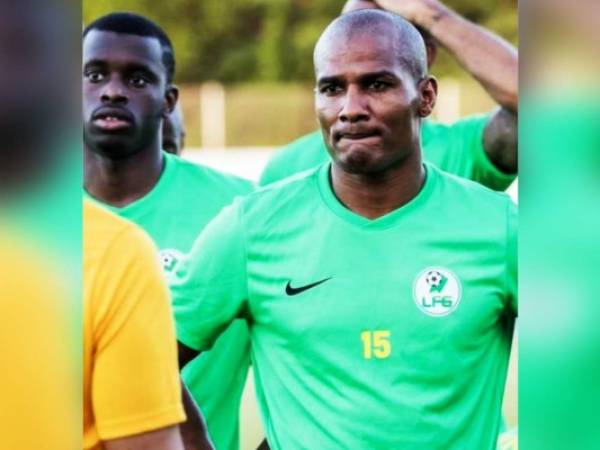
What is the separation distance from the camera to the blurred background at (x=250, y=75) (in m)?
9.47

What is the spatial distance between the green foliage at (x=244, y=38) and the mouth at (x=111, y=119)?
6.56m

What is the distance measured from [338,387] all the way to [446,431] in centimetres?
20

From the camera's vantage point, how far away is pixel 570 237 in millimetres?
1994

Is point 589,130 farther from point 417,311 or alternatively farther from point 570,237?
point 417,311

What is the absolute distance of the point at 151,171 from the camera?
9.53ft

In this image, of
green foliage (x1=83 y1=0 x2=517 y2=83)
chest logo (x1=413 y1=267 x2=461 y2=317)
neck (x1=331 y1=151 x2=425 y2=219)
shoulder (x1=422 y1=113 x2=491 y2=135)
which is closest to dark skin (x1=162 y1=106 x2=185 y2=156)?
shoulder (x1=422 y1=113 x2=491 y2=135)

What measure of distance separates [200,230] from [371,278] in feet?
1.97

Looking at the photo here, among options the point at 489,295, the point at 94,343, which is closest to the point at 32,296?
the point at 94,343

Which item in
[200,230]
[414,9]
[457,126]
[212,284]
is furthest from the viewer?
[457,126]

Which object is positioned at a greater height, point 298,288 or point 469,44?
point 469,44

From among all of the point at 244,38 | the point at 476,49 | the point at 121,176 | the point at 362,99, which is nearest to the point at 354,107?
the point at 362,99

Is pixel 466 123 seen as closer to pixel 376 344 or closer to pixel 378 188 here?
pixel 378 188

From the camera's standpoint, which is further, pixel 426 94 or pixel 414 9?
pixel 414 9

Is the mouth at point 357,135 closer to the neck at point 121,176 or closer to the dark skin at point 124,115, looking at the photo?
the dark skin at point 124,115
